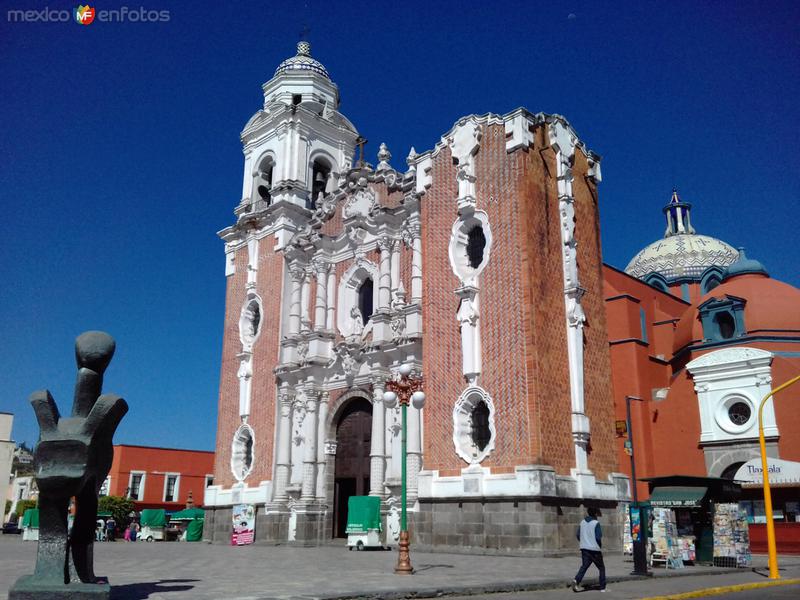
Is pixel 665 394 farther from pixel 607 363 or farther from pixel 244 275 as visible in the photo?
pixel 244 275

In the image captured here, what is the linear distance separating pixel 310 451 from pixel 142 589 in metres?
15.2

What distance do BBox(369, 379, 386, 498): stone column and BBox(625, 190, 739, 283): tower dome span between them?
19.3 metres

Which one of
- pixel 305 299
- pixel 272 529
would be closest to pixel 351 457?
pixel 272 529

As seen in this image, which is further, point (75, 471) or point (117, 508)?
point (117, 508)

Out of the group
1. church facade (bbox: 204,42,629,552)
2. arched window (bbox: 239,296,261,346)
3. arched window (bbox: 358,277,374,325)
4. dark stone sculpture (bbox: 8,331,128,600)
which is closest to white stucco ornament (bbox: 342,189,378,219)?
church facade (bbox: 204,42,629,552)

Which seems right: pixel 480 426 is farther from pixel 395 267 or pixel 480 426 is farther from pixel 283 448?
pixel 283 448

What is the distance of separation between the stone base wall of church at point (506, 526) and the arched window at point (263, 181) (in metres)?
16.4

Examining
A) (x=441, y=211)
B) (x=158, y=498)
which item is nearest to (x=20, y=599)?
(x=441, y=211)

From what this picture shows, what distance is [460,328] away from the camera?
20578 millimetres

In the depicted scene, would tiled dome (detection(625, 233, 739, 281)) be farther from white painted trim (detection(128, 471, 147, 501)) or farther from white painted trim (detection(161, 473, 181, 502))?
white painted trim (detection(128, 471, 147, 501))

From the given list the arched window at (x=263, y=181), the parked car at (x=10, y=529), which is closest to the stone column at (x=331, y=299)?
the arched window at (x=263, y=181)

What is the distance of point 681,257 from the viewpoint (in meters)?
38.8

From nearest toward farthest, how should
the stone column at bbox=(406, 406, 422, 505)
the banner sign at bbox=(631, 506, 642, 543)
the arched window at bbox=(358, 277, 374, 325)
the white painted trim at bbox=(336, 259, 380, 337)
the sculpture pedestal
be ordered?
the sculpture pedestal
the banner sign at bbox=(631, 506, 642, 543)
the stone column at bbox=(406, 406, 422, 505)
the white painted trim at bbox=(336, 259, 380, 337)
the arched window at bbox=(358, 277, 374, 325)

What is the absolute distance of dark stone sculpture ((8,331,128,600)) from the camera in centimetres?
801
